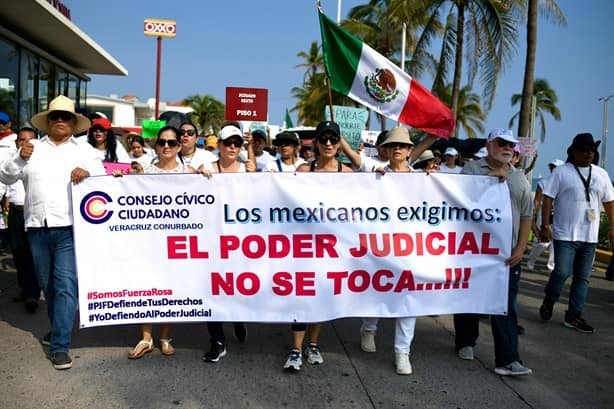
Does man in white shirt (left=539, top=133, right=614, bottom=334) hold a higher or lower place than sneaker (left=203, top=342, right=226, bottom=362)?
higher

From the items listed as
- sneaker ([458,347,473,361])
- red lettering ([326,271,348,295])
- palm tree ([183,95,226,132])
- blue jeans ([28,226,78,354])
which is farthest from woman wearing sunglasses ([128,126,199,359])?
palm tree ([183,95,226,132])

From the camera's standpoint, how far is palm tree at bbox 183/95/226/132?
69.9 meters

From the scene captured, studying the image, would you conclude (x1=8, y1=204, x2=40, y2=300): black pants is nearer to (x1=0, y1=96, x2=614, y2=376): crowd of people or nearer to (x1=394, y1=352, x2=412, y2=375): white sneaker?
(x1=0, y1=96, x2=614, y2=376): crowd of people

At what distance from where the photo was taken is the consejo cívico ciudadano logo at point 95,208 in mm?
4062

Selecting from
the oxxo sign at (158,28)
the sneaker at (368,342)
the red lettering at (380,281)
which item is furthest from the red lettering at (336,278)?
the oxxo sign at (158,28)

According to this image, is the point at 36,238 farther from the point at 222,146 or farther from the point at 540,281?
the point at 540,281

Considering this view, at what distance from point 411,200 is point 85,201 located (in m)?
2.58

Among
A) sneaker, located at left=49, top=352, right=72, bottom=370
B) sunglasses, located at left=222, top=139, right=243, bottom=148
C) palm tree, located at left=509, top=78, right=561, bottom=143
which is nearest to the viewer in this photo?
sneaker, located at left=49, top=352, right=72, bottom=370

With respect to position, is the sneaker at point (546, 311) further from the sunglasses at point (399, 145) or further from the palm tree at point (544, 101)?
the palm tree at point (544, 101)

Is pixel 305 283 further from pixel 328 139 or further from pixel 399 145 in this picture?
pixel 399 145

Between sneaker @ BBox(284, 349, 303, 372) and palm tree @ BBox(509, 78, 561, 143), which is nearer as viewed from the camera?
sneaker @ BBox(284, 349, 303, 372)

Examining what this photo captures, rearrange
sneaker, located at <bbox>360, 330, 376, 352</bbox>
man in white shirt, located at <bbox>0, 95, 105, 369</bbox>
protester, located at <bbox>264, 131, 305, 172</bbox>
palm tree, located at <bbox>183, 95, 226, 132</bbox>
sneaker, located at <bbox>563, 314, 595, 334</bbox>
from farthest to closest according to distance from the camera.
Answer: palm tree, located at <bbox>183, 95, 226, 132</bbox>
protester, located at <bbox>264, 131, 305, 172</bbox>
sneaker, located at <bbox>563, 314, 595, 334</bbox>
sneaker, located at <bbox>360, 330, 376, 352</bbox>
man in white shirt, located at <bbox>0, 95, 105, 369</bbox>

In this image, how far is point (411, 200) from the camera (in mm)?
4219

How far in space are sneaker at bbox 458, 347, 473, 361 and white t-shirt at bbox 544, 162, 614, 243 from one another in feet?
5.92
